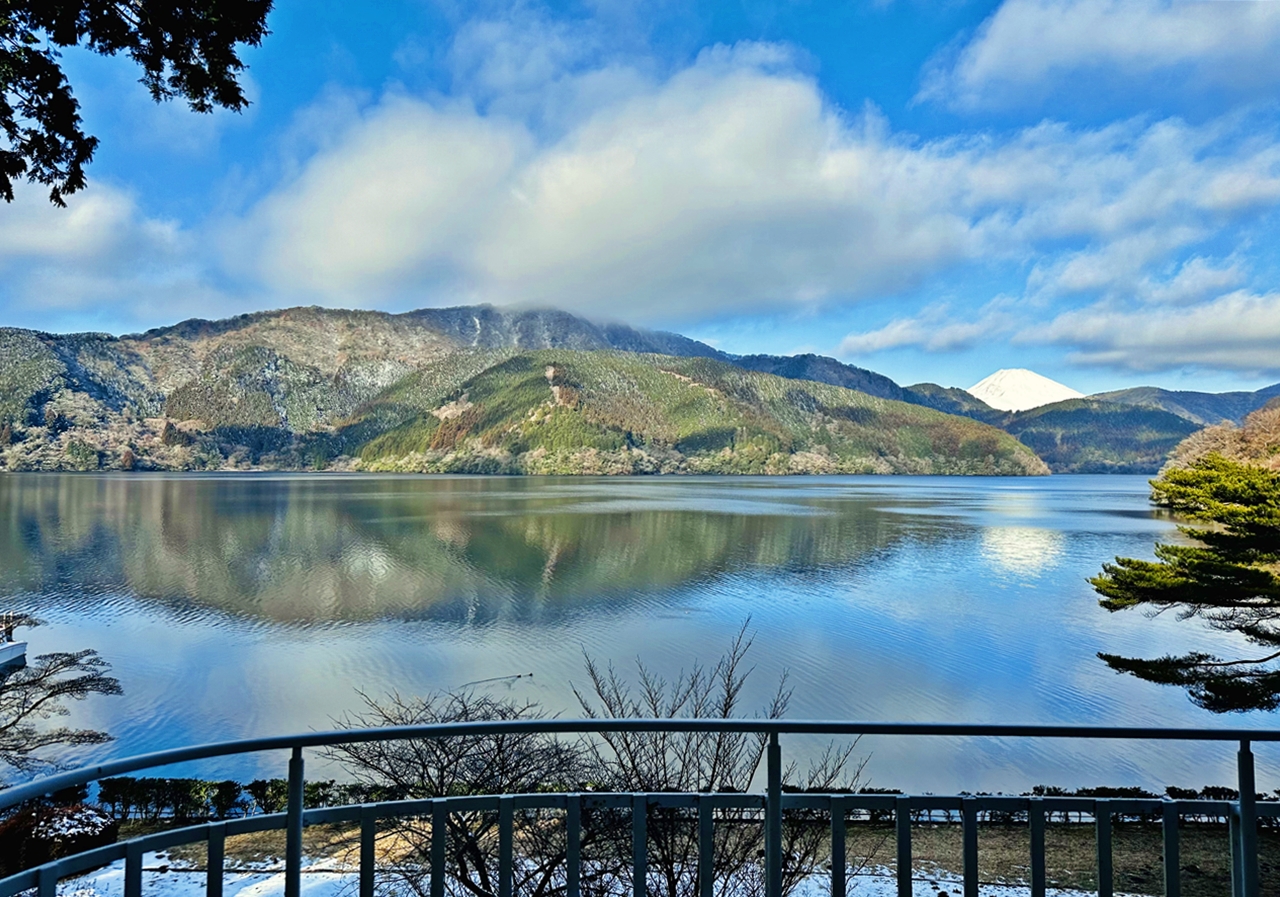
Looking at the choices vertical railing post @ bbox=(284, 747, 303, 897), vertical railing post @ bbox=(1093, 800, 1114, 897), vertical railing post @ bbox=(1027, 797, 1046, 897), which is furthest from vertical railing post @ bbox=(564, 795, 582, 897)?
vertical railing post @ bbox=(1093, 800, 1114, 897)

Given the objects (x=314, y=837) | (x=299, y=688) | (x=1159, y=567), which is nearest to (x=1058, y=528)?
(x=1159, y=567)

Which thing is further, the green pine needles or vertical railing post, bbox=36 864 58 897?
the green pine needles

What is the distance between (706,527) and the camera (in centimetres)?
6312

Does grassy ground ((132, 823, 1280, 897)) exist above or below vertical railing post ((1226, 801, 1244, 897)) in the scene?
below

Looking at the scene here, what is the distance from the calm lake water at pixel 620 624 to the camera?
19281 millimetres

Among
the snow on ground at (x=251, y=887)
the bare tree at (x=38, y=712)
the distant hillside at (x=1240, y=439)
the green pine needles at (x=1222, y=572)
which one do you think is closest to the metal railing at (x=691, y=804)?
the snow on ground at (x=251, y=887)

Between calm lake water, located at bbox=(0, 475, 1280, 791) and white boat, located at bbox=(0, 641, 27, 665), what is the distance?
2.51m

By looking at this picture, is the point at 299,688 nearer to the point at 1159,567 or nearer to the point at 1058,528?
the point at 1159,567

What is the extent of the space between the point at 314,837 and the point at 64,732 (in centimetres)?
1013

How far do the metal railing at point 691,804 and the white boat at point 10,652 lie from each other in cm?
2711

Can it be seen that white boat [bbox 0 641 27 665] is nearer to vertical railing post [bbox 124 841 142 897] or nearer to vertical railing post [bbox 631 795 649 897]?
vertical railing post [bbox 124 841 142 897]

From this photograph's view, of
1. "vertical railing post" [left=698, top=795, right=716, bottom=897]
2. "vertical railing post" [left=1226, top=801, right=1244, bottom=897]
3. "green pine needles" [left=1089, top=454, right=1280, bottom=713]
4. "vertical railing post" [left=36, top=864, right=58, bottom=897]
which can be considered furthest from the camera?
"green pine needles" [left=1089, top=454, right=1280, bottom=713]

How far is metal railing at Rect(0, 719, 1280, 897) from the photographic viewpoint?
246 centimetres

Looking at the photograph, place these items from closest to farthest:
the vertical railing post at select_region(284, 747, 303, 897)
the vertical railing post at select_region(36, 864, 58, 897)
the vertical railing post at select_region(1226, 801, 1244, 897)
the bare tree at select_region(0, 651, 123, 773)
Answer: the vertical railing post at select_region(36, 864, 58, 897) → the vertical railing post at select_region(284, 747, 303, 897) → the vertical railing post at select_region(1226, 801, 1244, 897) → the bare tree at select_region(0, 651, 123, 773)
